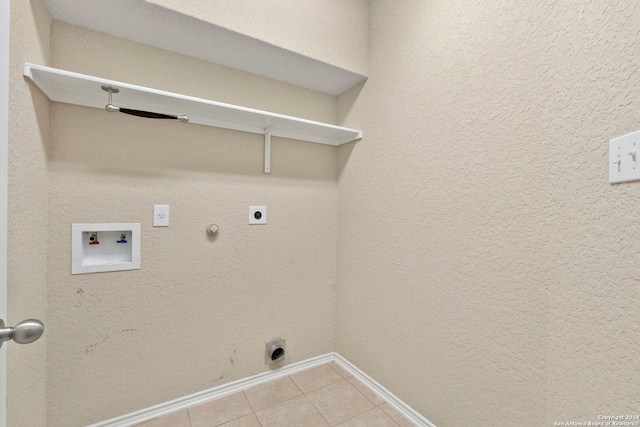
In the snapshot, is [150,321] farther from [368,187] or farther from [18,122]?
[368,187]

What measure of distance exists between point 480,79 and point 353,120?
789 millimetres

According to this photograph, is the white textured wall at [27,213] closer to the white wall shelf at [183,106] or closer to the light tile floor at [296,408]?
the white wall shelf at [183,106]

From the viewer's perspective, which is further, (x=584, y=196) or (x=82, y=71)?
(x=82, y=71)

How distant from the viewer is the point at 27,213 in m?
0.95

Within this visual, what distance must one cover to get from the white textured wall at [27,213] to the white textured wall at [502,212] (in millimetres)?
1489

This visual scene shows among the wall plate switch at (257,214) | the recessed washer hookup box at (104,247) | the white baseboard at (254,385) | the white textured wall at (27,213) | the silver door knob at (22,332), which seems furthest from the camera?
the wall plate switch at (257,214)

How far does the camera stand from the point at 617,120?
0.72 m

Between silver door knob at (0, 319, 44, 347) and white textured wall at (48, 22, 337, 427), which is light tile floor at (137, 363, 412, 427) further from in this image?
silver door knob at (0, 319, 44, 347)

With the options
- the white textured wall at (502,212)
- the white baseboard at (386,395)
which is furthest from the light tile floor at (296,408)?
the white textured wall at (502,212)

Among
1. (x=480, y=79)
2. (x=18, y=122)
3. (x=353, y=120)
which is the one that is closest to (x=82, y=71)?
(x=18, y=122)

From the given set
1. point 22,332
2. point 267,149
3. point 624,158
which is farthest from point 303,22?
point 22,332

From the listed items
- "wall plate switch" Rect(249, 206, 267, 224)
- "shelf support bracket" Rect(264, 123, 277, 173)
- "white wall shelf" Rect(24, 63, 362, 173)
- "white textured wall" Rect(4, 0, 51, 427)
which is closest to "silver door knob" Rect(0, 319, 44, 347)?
"white textured wall" Rect(4, 0, 51, 427)

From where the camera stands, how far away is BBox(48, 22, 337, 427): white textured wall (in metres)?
1.17

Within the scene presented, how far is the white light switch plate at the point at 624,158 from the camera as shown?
2.20ft
